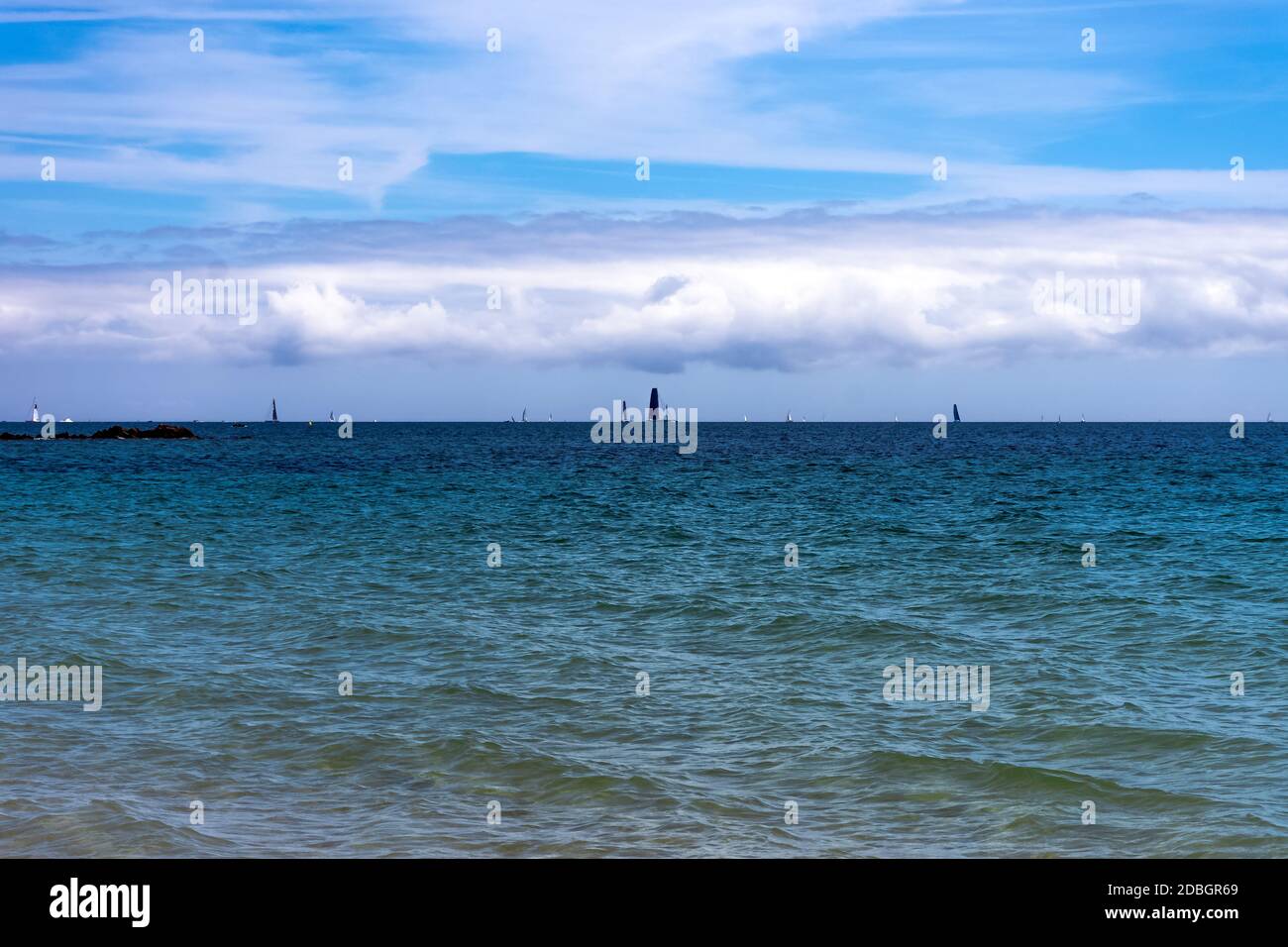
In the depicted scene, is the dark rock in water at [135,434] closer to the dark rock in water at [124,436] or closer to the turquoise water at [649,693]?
the dark rock in water at [124,436]

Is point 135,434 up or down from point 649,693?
up

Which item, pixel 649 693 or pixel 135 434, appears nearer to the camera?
pixel 649 693

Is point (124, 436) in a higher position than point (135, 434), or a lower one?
lower

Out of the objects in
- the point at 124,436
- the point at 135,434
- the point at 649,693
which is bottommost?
the point at 649,693

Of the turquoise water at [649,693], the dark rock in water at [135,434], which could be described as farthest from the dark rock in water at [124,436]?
the turquoise water at [649,693]

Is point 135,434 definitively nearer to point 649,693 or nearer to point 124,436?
point 124,436

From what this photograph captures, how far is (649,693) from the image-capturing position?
15.9m

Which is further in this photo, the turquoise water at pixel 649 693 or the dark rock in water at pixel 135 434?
the dark rock in water at pixel 135 434

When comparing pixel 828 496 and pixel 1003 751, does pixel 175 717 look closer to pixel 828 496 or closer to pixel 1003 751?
pixel 1003 751

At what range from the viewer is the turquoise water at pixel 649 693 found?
35.5 ft

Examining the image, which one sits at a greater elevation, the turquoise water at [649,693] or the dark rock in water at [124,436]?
the dark rock in water at [124,436]

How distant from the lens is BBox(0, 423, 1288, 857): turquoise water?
10.8m

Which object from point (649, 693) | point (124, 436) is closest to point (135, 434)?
point (124, 436)

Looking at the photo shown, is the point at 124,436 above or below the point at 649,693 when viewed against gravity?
above
